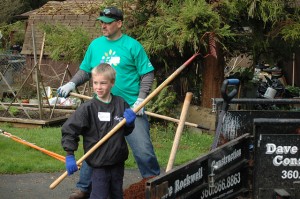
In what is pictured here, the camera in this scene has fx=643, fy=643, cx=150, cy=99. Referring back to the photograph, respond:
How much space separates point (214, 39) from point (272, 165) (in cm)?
558

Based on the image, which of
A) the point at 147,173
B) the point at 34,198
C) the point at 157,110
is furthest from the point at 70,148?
the point at 157,110

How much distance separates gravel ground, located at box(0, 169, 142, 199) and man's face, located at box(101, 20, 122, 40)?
1.94 m

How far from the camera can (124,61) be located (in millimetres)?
6336

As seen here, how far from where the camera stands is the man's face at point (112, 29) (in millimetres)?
6285

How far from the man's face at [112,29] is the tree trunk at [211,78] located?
17.2 feet

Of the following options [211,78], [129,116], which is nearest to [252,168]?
[129,116]

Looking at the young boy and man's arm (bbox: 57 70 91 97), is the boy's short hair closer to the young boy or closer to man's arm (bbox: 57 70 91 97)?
the young boy

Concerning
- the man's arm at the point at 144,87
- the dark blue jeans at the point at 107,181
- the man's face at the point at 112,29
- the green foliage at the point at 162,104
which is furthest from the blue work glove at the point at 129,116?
the green foliage at the point at 162,104

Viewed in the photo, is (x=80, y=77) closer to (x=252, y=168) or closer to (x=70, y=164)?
(x=70, y=164)

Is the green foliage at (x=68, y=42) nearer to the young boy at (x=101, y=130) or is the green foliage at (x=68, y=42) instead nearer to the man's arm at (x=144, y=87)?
the man's arm at (x=144, y=87)

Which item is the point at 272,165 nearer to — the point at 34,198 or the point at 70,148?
the point at 70,148

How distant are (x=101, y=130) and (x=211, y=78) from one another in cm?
635

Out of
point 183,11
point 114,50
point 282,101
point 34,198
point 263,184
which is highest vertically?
point 183,11

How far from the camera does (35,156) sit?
923 centimetres
